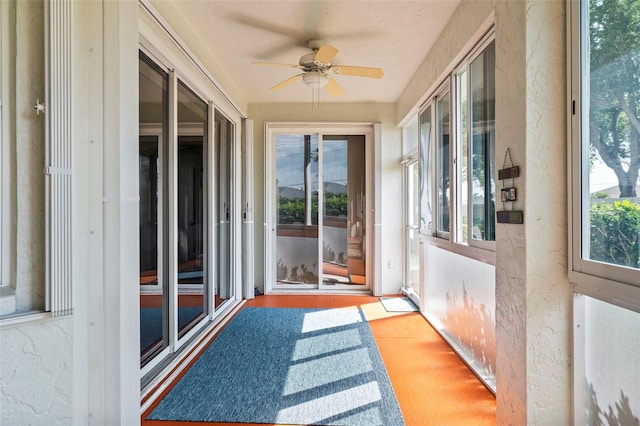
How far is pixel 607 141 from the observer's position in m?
1.29

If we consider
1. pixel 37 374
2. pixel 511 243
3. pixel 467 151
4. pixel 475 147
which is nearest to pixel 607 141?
pixel 511 243

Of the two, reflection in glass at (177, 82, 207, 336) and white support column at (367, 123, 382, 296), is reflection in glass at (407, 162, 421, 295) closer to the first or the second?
white support column at (367, 123, 382, 296)

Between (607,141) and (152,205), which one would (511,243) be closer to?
(607,141)

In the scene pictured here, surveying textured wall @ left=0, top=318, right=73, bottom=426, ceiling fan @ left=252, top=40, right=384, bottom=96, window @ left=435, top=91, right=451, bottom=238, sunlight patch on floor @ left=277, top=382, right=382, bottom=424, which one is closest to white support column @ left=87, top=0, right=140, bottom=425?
textured wall @ left=0, top=318, right=73, bottom=426

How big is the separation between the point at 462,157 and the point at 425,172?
103cm

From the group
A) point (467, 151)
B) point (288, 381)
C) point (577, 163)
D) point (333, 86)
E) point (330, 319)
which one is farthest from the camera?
point (330, 319)

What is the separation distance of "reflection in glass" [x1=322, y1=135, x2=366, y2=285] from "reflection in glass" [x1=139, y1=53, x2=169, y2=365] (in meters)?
2.69

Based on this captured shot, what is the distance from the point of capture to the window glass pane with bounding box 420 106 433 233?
352 centimetres

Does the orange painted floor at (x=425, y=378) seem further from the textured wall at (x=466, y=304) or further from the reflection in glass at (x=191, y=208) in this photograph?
the reflection in glass at (x=191, y=208)

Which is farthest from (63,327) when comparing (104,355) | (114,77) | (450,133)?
(450,133)

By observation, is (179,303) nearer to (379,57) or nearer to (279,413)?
(279,413)

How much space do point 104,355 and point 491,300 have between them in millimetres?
2247

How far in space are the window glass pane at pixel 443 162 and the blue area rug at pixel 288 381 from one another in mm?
1348

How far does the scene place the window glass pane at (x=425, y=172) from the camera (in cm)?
352
